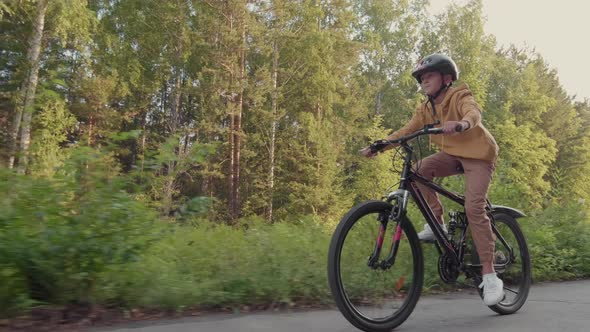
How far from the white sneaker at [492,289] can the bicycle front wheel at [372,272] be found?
596 millimetres

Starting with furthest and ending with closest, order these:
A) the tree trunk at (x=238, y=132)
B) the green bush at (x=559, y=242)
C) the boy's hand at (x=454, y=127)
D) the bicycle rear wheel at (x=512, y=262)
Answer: the tree trunk at (x=238, y=132) → the green bush at (x=559, y=242) → the bicycle rear wheel at (x=512, y=262) → the boy's hand at (x=454, y=127)

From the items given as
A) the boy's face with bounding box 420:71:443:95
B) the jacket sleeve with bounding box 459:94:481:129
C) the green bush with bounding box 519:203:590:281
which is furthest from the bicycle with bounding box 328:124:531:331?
the green bush with bounding box 519:203:590:281

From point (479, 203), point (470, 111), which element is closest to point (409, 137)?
point (470, 111)

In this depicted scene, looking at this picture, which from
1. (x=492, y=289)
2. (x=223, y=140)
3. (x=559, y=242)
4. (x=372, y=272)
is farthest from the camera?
(x=223, y=140)

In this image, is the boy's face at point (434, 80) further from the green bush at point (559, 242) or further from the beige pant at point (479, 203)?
the green bush at point (559, 242)

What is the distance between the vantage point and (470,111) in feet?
12.3

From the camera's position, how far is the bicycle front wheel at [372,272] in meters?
3.37

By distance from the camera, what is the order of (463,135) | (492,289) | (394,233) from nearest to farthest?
(394,233), (492,289), (463,135)

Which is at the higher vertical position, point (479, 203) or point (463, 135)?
point (463, 135)

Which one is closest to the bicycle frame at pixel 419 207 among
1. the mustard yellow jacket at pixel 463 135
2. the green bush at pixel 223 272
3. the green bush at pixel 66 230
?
the mustard yellow jacket at pixel 463 135

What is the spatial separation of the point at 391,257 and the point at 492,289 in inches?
35.2

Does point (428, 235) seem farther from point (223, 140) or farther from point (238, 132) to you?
point (238, 132)

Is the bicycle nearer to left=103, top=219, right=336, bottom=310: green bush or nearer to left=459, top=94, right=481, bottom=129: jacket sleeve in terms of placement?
left=459, top=94, right=481, bottom=129: jacket sleeve

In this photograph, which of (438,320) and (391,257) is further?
(438,320)
